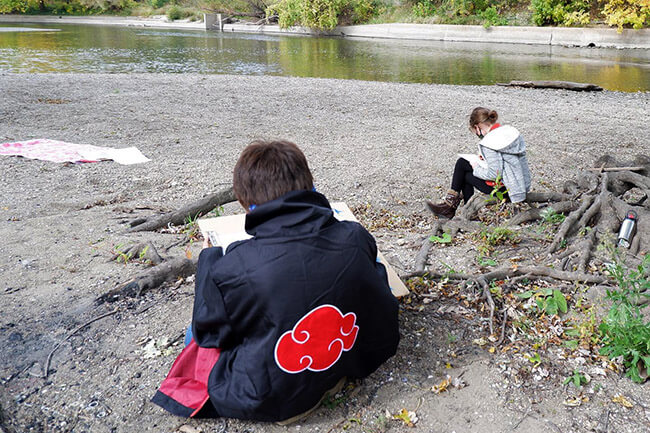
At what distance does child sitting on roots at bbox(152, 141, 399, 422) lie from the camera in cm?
191

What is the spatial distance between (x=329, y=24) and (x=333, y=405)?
33113mm

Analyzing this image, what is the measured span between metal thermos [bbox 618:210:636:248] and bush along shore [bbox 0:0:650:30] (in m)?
24.7

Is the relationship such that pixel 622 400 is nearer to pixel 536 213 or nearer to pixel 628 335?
pixel 628 335

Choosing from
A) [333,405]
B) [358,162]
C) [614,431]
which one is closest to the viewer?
[614,431]

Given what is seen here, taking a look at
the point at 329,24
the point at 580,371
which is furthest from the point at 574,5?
the point at 580,371

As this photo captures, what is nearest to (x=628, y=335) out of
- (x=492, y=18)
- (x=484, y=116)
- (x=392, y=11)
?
(x=484, y=116)

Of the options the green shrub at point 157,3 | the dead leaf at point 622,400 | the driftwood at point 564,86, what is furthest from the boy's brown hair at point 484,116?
the green shrub at point 157,3

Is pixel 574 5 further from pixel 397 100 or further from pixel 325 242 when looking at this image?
pixel 325 242

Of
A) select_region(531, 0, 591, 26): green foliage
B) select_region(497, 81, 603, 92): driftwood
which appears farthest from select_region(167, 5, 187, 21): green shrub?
select_region(497, 81, 603, 92): driftwood

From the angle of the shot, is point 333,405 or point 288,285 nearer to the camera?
point 288,285

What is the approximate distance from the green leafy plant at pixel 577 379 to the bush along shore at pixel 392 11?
86.0 ft

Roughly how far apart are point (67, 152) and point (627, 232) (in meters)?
6.13

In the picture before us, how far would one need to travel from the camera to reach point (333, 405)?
7.52ft

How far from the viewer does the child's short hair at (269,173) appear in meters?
2.01
